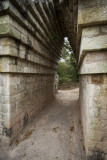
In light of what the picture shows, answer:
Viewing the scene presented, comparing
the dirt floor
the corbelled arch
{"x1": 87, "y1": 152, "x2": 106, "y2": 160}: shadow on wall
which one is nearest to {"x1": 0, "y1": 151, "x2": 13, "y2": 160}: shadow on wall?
the dirt floor

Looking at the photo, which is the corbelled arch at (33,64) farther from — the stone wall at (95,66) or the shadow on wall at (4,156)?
the shadow on wall at (4,156)

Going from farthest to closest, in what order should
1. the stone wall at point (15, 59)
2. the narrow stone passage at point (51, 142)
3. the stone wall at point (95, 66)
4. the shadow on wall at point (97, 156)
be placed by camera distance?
the narrow stone passage at point (51, 142) → the stone wall at point (15, 59) → the shadow on wall at point (97, 156) → the stone wall at point (95, 66)

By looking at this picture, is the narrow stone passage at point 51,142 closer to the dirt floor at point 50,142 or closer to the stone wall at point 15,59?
the dirt floor at point 50,142

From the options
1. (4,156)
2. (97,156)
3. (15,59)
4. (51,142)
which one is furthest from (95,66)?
(4,156)

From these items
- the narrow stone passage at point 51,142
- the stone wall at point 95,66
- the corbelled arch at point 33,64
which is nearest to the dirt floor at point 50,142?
the narrow stone passage at point 51,142

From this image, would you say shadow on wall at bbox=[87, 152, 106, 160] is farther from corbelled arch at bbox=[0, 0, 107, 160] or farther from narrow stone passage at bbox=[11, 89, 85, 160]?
narrow stone passage at bbox=[11, 89, 85, 160]

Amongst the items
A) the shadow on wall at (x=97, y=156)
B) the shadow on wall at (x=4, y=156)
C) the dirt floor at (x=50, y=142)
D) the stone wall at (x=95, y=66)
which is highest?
the stone wall at (x=95, y=66)

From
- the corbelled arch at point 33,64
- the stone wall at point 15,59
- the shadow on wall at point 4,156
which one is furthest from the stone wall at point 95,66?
the shadow on wall at point 4,156

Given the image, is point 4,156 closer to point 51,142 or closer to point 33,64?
point 51,142

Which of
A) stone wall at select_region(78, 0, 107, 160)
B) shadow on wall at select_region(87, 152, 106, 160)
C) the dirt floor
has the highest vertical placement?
stone wall at select_region(78, 0, 107, 160)

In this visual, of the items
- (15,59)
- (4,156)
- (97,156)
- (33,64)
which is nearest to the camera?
(97,156)

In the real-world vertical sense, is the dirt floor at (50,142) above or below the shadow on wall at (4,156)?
above

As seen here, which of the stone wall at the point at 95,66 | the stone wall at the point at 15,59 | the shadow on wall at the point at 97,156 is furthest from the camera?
the stone wall at the point at 15,59

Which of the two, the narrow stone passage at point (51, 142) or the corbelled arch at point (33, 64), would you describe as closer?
the corbelled arch at point (33, 64)
